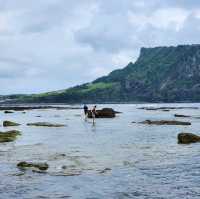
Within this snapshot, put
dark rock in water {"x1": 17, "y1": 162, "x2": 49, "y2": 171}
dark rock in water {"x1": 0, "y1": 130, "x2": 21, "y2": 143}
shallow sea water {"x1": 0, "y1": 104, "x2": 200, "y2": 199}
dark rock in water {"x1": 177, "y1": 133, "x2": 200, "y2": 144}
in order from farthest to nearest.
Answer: dark rock in water {"x1": 0, "y1": 130, "x2": 21, "y2": 143} → dark rock in water {"x1": 177, "y1": 133, "x2": 200, "y2": 144} → dark rock in water {"x1": 17, "y1": 162, "x2": 49, "y2": 171} → shallow sea water {"x1": 0, "y1": 104, "x2": 200, "y2": 199}

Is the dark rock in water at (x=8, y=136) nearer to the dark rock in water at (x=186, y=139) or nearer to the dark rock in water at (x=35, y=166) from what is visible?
the dark rock in water at (x=186, y=139)

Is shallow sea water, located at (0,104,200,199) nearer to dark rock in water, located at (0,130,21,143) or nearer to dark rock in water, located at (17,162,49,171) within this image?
dark rock in water, located at (17,162,49,171)

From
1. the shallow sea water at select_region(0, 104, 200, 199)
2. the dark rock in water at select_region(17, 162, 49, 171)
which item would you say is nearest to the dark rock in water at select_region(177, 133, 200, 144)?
the shallow sea water at select_region(0, 104, 200, 199)

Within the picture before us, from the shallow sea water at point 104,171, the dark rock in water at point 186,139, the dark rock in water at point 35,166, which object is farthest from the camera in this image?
the dark rock in water at point 186,139

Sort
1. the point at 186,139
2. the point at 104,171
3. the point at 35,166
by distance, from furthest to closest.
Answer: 1. the point at 186,139
2. the point at 35,166
3. the point at 104,171

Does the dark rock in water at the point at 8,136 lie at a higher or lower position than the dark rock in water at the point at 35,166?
higher

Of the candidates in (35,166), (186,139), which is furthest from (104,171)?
(186,139)

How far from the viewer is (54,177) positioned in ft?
92.4

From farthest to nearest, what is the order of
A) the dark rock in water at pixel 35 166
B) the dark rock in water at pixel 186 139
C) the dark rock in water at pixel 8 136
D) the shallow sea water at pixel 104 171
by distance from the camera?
the dark rock in water at pixel 8 136, the dark rock in water at pixel 186 139, the dark rock in water at pixel 35 166, the shallow sea water at pixel 104 171

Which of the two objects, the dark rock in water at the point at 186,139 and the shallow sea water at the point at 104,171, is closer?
the shallow sea water at the point at 104,171

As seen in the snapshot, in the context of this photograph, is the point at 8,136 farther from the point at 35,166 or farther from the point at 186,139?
the point at 35,166

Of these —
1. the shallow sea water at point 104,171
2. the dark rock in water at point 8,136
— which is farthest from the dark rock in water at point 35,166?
the dark rock in water at point 8,136

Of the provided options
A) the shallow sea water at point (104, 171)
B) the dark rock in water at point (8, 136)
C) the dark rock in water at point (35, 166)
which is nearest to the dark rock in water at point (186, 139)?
the shallow sea water at point (104, 171)

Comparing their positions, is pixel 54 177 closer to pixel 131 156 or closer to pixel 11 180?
pixel 11 180
